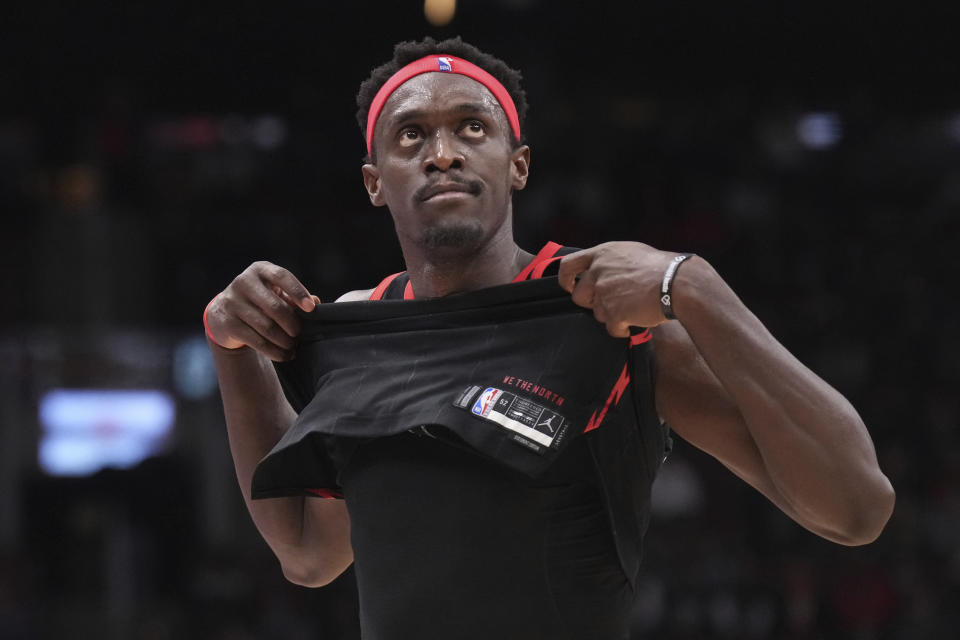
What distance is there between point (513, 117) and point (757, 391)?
79 cm

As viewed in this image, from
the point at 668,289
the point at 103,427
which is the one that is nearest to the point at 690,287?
the point at 668,289

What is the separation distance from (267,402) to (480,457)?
57 centimetres

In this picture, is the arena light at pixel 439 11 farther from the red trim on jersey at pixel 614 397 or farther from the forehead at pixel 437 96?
the red trim on jersey at pixel 614 397

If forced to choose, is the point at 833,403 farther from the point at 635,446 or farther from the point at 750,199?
the point at 750,199

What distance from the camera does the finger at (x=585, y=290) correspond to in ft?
6.84

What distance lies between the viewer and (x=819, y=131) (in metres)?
10.4

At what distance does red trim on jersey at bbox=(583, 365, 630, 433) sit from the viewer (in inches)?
82.8

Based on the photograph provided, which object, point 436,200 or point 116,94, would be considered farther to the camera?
point 116,94

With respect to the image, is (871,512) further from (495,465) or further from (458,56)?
(458,56)

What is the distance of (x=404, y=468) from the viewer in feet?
7.10

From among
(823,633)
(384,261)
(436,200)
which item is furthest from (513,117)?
(384,261)

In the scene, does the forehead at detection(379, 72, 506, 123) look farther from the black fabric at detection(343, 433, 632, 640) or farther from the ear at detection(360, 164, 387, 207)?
the black fabric at detection(343, 433, 632, 640)

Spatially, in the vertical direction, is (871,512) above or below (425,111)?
below

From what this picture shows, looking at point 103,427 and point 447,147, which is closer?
point 447,147
